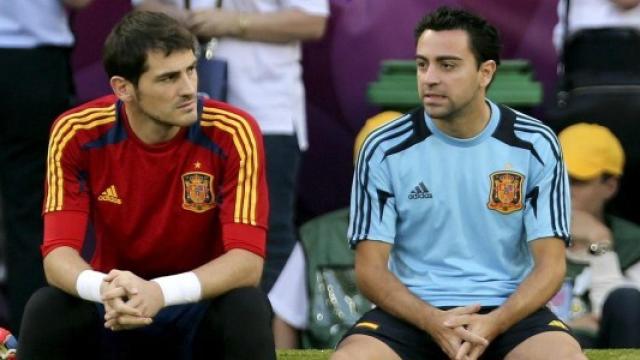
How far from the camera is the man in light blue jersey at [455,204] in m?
5.79

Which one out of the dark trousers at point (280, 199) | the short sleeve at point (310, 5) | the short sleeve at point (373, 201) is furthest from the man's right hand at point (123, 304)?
the short sleeve at point (310, 5)

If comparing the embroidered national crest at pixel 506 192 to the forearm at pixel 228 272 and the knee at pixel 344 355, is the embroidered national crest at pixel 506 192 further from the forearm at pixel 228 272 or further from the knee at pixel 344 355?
the forearm at pixel 228 272

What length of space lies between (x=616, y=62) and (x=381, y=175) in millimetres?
1636

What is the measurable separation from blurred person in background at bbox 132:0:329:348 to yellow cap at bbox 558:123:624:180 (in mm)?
1044

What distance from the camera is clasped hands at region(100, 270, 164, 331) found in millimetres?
5371

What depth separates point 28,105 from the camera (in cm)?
689

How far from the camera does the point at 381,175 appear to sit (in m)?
5.87

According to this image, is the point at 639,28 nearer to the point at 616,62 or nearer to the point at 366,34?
the point at 616,62

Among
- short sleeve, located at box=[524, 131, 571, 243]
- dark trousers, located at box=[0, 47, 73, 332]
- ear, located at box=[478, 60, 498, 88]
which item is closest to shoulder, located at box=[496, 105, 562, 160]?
short sleeve, located at box=[524, 131, 571, 243]

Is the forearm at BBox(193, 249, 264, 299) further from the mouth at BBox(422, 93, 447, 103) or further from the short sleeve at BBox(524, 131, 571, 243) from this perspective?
the short sleeve at BBox(524, 131, 571, 243)

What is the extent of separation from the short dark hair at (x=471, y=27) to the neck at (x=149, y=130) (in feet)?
2.84

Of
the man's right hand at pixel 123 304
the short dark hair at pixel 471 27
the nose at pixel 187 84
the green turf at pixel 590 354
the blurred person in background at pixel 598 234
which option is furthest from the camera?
the blurred person in background at pixel 598 234

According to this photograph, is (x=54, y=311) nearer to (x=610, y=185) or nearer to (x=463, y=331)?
(x=463, y=331)

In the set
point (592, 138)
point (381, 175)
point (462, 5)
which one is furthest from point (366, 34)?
point (381, 175)
